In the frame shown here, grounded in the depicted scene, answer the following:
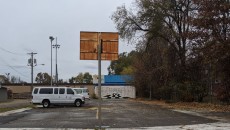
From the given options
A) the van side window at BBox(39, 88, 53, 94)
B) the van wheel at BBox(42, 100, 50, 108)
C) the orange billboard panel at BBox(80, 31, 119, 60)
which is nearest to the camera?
the orange billboard panel at BBox(80, 31, 119, 60)

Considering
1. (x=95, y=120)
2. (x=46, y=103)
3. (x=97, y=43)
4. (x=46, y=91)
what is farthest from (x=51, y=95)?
(x=97, y=43)

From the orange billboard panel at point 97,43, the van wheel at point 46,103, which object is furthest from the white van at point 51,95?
the orange billboard panel at point 97,43

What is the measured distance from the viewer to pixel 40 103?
147 feet

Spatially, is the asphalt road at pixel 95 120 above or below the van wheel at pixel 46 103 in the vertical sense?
below

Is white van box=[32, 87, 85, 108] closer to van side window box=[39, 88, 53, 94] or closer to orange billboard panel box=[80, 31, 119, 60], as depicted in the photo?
van side window box=[39, 88, 53, 94]

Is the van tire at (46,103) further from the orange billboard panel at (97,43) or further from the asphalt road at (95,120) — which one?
the orange billboard panel at (97,43)

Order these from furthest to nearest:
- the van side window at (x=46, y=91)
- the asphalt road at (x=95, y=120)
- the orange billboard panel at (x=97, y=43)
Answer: the van side window at (x=46, y=91)
the asphalt road at (x=95, y=120)
the orange billboard panel at (x=97, y=43)

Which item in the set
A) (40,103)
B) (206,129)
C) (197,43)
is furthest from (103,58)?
(40,103)

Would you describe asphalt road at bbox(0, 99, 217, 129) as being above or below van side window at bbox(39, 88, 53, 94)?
below

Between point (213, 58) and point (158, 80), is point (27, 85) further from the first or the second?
point (213, 58)

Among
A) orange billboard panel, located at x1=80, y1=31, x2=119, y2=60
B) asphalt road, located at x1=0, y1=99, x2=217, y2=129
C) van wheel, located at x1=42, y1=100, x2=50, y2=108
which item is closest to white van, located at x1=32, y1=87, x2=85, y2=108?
van wheel, located at x1=42, y1=100, x2=50, y2=108

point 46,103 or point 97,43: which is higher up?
point 97,43

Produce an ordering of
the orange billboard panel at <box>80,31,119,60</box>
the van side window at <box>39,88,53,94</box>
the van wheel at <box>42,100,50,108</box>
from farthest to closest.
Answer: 1. the van wheel at <box>42,100,50,108</box>
2. the van side window at <box>39,88,53,94</box>
3. the orange billboard panel at <box>80,31,119,60</box>

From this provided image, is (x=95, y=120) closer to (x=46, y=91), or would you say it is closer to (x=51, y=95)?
(x=51, y=95)
